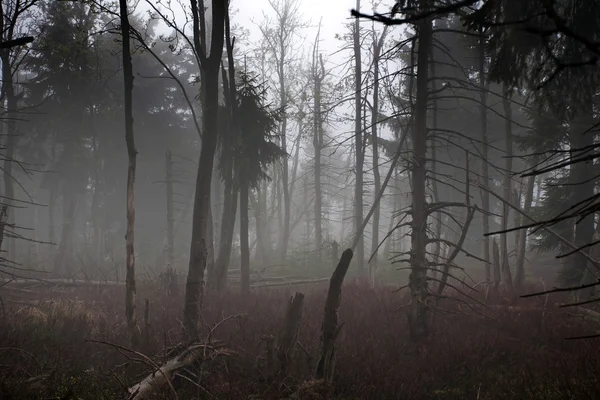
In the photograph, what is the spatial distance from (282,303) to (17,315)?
6948mm

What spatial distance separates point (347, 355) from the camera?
25.2ft

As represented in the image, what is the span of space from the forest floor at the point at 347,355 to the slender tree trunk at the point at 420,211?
20.8 inches

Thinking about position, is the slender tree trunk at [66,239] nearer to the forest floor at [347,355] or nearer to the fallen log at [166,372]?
the forest floor at [347,355]

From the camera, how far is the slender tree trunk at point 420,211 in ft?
28.0

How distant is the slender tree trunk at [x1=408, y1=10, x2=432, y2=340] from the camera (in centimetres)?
852

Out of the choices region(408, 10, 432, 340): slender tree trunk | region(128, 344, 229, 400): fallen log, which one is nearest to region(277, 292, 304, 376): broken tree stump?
region(128, 344, 229, 400): fallen log

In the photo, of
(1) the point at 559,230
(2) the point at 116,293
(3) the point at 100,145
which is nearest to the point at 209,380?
(2) the point at 116,293

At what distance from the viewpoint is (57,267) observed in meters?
20.5

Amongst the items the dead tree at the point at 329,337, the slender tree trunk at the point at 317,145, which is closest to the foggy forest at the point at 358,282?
the dead tree at the point at 329,337

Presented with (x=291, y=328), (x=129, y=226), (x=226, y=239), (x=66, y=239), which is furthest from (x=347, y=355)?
(x=66, y=239)

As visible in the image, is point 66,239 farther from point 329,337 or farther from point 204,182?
point 329,337

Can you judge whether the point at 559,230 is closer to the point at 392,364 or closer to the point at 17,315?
the point at 392,364

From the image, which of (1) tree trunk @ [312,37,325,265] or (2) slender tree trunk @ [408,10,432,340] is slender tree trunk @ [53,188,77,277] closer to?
(1) tree trunk @ [312,37,325,265]

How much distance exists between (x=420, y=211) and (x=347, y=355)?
333cm
